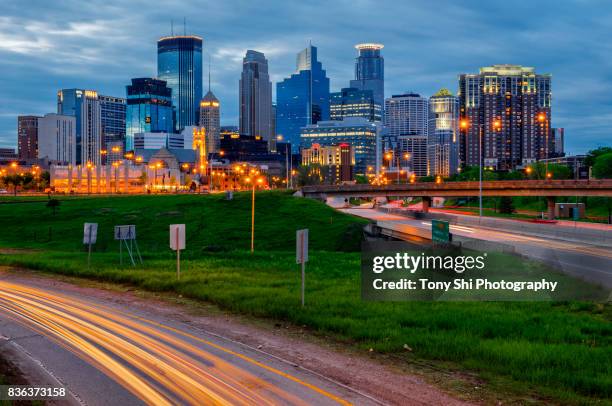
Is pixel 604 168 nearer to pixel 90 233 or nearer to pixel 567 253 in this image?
pixel 567 253

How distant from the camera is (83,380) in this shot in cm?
1530

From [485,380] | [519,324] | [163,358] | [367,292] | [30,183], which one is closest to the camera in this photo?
[485,380]

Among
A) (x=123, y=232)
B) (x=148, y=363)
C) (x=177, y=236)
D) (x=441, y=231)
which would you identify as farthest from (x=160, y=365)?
(x=123, y=232)

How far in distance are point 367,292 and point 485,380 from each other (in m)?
11.0

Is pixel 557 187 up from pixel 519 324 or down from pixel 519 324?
up

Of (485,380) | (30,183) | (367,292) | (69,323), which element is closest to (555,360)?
(485,380)

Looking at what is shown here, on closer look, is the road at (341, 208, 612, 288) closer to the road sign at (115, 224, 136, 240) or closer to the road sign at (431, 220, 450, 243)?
the road sign at (431, 220, 450, 243)

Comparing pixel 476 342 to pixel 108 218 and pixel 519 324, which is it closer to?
pixel 519 324

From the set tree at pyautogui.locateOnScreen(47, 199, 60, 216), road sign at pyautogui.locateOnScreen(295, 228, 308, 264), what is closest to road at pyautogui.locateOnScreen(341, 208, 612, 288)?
road sign at pyautogui.locateOnScreen(295, 228, 308, 264)

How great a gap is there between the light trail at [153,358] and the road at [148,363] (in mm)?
26

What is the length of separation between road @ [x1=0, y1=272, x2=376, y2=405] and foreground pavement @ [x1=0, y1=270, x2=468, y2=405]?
26 millimetres

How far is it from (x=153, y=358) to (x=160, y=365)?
2.64ft

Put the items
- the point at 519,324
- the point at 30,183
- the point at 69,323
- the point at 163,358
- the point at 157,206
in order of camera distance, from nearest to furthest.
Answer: the point at 163,358 → the point at 519,324 → the point at 69,323 → the point at 157,206 → the point at 30,183

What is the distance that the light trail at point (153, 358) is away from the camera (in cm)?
1420
